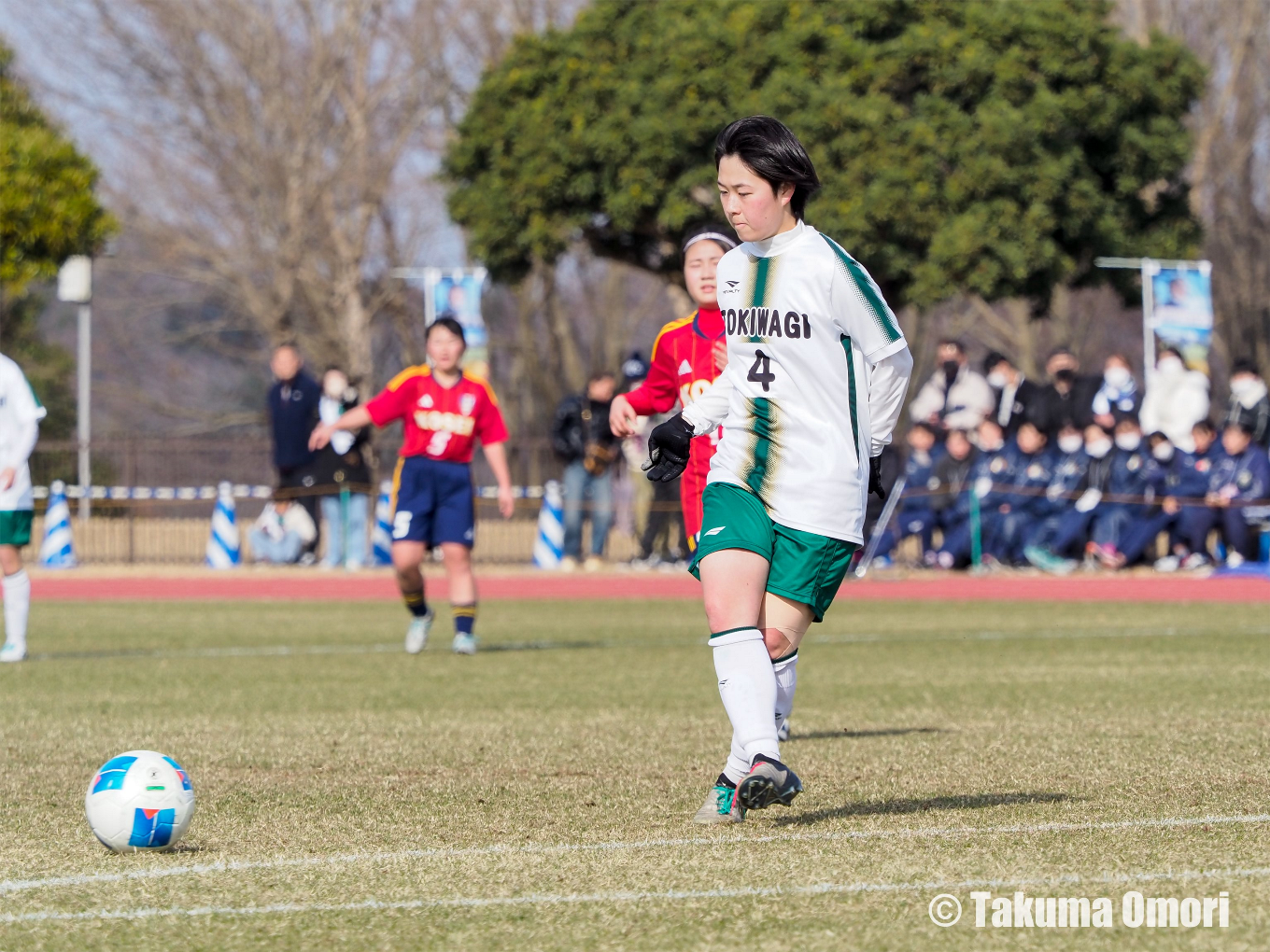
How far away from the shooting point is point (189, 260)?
1558 inches

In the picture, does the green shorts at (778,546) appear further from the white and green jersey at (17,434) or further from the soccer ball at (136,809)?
the white and green jersey at (17,434)

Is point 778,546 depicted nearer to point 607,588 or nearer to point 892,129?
point 607,588

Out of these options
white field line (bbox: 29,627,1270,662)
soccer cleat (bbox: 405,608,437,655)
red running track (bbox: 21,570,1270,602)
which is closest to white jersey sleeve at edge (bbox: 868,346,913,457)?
soccer cleat (bbox: 405,608,437,655)

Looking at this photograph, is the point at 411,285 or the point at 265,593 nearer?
the point at 265,593

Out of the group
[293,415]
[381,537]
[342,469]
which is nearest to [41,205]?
[293,415]

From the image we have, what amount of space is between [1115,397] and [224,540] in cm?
1129

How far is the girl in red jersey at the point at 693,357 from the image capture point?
823 cm

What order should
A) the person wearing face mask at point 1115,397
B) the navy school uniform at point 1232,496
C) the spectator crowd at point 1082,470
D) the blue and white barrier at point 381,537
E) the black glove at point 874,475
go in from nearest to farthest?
the black glove at point 874,475
the navy school uniform at point 1232,496
the spectator crowd at point 1082,470
the person wearing face mask at point 1115,397
the blue and white barrier at point 381,537

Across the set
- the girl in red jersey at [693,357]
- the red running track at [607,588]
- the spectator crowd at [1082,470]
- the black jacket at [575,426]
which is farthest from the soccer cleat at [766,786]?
the black jacket at [575,426]

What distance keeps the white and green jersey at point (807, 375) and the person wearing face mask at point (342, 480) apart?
17430 mm

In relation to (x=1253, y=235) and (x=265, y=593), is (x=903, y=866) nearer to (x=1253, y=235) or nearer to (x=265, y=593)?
(x=265, y=593)

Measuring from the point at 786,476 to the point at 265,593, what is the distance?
15485 millimetres

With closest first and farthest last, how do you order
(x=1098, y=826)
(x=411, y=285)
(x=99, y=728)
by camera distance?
1. (x=1098, y=826)
2. (x=99, y=728)
3. (x=411, y=285)

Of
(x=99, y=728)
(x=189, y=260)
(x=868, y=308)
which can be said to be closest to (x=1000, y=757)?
(x=868, y=308)
